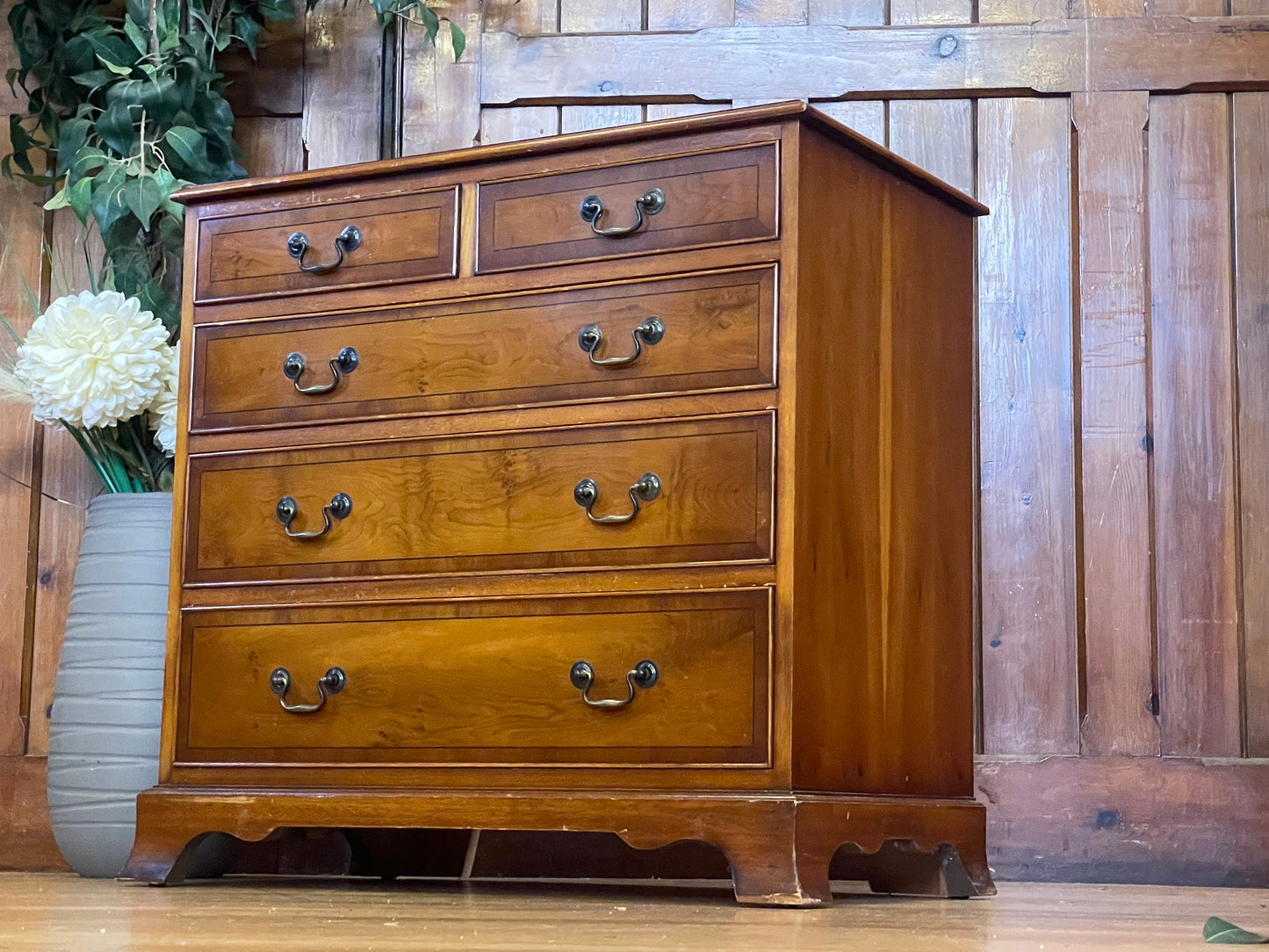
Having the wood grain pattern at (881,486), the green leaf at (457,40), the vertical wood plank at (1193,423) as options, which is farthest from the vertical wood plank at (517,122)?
the vertical wood plank at (1193,423)

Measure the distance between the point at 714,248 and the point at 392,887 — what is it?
3.14ft

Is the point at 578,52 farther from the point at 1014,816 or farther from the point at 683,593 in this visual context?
the point at 1014,816

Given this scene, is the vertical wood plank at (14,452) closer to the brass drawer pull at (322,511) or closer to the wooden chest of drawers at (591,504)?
the wooden chest of drawers at (591,504)

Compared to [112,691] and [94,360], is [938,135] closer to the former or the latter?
[94,360]

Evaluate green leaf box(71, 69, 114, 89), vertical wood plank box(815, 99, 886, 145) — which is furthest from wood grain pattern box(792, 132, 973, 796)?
green leaf box(71, 69, 114, 89)

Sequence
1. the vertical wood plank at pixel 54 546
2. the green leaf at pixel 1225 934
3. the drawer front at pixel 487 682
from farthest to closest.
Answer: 1. the vertical wood plank at pixel 54 546
2. the drawer front at pixel 487 682
3. the green leaf at pixel 1225 934

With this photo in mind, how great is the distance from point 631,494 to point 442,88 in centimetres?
113

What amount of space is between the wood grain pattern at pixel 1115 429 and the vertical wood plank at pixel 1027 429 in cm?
3

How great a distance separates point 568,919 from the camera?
1472 mm

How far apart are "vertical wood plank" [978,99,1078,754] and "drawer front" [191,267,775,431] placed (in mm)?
790

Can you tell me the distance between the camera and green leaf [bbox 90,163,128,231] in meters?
2.48

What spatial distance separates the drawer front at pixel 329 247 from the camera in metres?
2.01

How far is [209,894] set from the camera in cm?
185

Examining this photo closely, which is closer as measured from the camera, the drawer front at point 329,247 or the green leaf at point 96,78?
the drawer front at point 329,247
